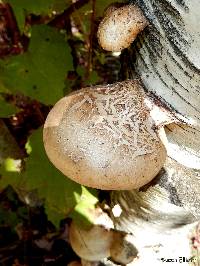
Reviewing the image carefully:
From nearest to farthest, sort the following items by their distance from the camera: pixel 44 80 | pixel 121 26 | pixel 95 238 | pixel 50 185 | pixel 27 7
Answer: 1. pixel 121 26
2. pixel 27 7
3. pixel 44 80
4. pixel 50 185
5. pixel 95 238

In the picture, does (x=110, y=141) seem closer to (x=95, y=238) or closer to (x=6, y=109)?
(x=6, y=109)

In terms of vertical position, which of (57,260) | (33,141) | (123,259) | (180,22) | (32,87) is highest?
(180,22)

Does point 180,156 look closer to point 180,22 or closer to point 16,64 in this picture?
point 180,22

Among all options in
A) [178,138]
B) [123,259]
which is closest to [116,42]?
[178,138]

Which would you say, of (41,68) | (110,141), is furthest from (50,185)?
(110,141)

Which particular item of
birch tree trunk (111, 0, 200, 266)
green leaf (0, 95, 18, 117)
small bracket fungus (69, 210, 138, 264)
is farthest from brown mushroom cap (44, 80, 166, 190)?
small bracket fungus (69, 210, 138, 264)

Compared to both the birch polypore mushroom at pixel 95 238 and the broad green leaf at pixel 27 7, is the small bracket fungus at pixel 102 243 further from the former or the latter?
the broad green leaf at pixel 27 7
